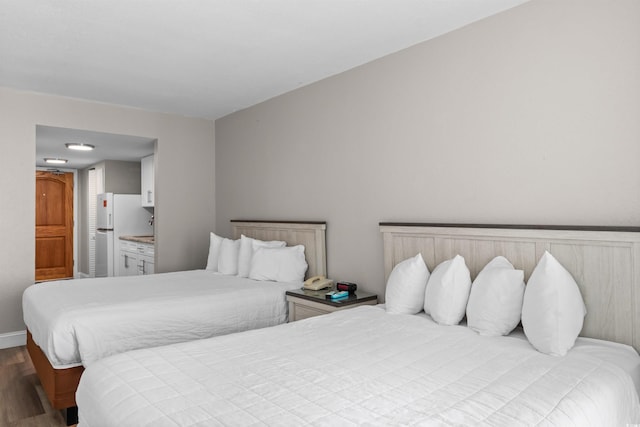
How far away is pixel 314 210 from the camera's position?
154 inches

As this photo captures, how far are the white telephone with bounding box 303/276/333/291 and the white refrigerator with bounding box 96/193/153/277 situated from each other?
4494 millimetres

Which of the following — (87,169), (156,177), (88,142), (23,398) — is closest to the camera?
(23,398)

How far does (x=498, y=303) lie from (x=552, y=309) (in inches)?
11.5

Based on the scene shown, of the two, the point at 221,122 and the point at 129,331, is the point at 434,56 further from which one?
the point at 221,122

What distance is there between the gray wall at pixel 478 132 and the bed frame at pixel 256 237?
118 mm

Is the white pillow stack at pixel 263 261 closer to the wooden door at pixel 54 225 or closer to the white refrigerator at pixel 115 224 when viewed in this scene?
the white refrigerator at pixel 115 224

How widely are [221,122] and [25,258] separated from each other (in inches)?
99.9

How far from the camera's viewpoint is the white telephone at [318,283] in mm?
3424

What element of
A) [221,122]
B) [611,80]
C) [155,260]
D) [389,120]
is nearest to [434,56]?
[389,120]

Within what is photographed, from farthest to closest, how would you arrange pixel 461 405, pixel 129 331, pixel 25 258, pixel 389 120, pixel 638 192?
1. pixel 25 258
2. pixel 389 120
3. pixel 129 331
4. pixel 638 192
5. pixel 461 405

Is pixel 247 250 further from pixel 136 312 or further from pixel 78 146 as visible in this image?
pixel 78 146

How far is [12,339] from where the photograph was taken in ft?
13.6

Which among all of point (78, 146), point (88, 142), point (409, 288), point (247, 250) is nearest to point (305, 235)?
point (247, 250)

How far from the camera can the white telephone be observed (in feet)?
11.2
